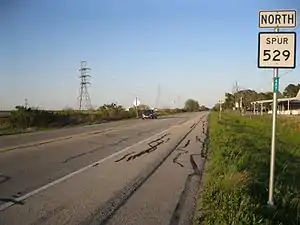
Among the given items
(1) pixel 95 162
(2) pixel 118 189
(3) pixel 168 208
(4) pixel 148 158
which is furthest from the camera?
(4) pixel 148 158

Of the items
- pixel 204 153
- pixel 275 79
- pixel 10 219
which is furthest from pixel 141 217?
pixel 204 153

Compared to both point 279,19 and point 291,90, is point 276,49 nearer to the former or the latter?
point 279,19

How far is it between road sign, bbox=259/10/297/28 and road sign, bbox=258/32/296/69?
11.8 inches

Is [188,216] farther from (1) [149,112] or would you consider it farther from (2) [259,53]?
(1) [149,112]

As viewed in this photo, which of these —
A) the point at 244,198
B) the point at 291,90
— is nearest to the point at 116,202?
the point at 244,198

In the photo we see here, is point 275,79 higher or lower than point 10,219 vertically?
higher

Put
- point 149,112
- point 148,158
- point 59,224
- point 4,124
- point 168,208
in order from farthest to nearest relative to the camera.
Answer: point 149,112
point 4,124
point 148,158
point 168,208
point 59,224

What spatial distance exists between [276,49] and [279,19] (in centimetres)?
63

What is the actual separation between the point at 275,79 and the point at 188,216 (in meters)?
2.68

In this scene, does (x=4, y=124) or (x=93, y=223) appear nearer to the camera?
(x=93, y=223)

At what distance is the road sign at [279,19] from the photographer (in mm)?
7566

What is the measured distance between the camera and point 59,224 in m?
6.64

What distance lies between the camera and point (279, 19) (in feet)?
24.9

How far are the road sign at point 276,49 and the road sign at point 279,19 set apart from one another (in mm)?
299
